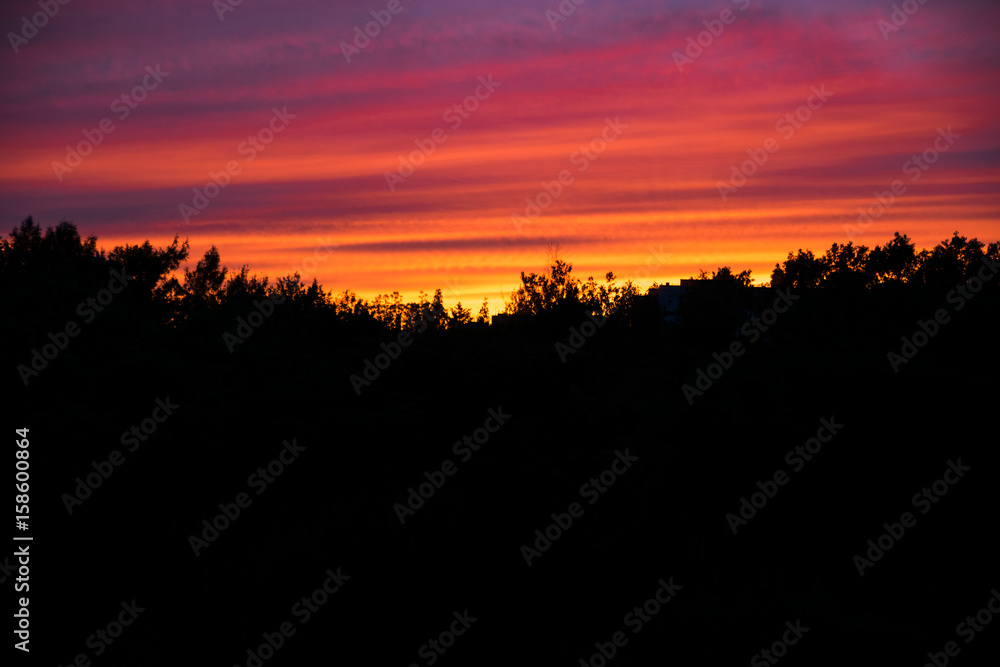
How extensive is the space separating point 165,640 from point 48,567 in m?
3.45

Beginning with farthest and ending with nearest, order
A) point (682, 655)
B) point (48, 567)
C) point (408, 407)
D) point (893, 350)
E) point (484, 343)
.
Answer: point (484, 343)
point (408, 407)
point (893, 350)
point (682, 655)
point (48, 567)

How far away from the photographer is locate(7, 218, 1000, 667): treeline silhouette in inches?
910

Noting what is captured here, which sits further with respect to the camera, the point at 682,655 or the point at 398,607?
the point at 398,607

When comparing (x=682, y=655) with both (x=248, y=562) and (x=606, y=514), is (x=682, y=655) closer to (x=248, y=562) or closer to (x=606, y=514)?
(x=606, y=514)

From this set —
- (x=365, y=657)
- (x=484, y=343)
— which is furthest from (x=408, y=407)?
(x=365, y=657)

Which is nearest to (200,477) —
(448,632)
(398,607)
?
(398,607)

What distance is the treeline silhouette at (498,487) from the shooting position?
910 inches

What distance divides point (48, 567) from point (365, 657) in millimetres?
9151

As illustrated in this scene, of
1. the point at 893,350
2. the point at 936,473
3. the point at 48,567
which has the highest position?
the point at 893,350

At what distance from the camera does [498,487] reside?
104 ft

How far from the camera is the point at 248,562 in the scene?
79.1 feet

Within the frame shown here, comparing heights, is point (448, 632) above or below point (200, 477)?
below

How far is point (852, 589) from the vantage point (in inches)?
961

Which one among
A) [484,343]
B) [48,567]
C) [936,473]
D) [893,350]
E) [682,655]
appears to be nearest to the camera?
[48,567]
